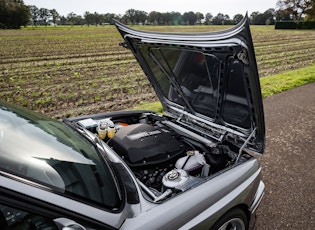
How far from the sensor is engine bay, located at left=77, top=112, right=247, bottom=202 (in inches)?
81.1

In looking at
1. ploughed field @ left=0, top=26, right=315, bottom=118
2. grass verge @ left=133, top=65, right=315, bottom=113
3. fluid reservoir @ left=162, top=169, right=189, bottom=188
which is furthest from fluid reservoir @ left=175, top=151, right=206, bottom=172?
ploughed field @ left=0, top=26, right=315, bottom=118

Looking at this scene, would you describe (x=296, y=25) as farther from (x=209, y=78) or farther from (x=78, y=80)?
(x=209, y=78)

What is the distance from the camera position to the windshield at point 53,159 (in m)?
1.32

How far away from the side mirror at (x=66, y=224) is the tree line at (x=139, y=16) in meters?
57.4

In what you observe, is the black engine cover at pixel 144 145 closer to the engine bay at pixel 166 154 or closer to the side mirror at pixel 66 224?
the engine bay at pixel 166 154

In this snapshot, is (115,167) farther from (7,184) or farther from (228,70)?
(228,70)

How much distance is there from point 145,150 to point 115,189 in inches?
26.8

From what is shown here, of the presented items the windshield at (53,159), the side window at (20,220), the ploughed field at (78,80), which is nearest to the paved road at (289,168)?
the windshield at (53,159)

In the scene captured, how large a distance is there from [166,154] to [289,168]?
208 cm

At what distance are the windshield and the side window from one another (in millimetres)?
147

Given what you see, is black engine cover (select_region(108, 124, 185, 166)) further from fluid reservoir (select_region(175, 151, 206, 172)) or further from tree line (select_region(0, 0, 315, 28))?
tree line (select_region(0, 0, 315, 28))

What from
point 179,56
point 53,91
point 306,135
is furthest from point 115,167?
point 53,91

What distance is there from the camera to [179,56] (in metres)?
2.44

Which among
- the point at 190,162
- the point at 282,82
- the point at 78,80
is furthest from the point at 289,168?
the point at 78,80
